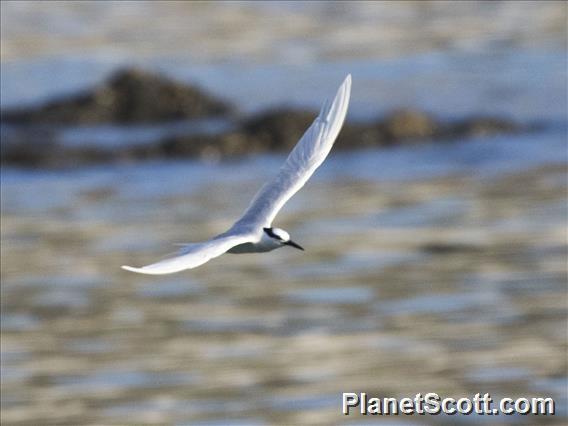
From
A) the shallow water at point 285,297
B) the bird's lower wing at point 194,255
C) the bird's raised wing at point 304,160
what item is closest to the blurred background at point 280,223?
the shallow water at point 285,297

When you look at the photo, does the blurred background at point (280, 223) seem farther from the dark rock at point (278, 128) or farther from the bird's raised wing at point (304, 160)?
the bird's raised wing at point (304, 160)

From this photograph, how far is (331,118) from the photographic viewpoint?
12.0 metres

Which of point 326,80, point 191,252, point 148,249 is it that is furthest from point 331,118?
point 326,80

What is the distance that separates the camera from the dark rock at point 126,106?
27641 millimetres

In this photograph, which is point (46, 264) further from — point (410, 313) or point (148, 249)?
point (410, 313)

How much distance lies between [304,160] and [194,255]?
256 centimetres

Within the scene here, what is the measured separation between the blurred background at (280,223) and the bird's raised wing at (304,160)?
2101 millimetres

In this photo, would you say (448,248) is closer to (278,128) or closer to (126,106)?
(278,128)

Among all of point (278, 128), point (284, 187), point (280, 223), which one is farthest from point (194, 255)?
point (278, 128)

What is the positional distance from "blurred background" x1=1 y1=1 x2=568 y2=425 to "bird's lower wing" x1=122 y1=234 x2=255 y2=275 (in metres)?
3.04

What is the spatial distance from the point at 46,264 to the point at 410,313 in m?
4.31

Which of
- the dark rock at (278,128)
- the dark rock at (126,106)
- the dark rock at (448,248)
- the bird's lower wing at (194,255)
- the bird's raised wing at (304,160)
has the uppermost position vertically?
the dark rock at (126,106)

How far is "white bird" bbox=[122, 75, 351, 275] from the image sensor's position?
11055 millimetres

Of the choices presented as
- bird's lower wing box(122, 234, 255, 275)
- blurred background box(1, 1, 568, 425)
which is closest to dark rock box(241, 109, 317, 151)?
blurred background box(1, 1, 568, 425)
